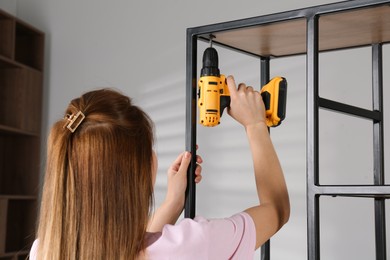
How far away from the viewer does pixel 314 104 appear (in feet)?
4.20

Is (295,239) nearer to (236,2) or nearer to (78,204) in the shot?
(236,2)

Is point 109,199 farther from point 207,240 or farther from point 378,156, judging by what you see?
point 378,156

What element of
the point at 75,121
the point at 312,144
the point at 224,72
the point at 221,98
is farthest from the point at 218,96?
the point at 224,72

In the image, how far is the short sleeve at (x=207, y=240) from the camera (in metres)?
1.19

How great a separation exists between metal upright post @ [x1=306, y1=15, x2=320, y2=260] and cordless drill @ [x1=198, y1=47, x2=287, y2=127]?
0.09 m

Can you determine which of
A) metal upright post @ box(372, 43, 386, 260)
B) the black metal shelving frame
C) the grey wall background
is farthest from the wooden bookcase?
metal upright post @ box(372, 43, 386, 260)

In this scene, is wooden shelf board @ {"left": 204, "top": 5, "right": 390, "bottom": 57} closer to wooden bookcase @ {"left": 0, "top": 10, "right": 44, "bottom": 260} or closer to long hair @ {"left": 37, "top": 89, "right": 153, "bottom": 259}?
long hair @ {"left": 37, "top": 89, "right": 153, "bottom": 259}

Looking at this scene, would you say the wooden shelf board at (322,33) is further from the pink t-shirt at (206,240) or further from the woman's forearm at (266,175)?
the pink t-shirt at (206,240)

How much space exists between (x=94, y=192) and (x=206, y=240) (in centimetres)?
23

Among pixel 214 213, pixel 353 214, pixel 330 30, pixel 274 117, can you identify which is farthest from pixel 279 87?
pixel 214 213

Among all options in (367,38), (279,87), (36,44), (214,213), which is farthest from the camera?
(36,44)

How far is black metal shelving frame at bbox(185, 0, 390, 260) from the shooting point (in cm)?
124

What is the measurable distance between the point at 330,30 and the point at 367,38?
166 millimetres

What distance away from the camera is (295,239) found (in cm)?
285
